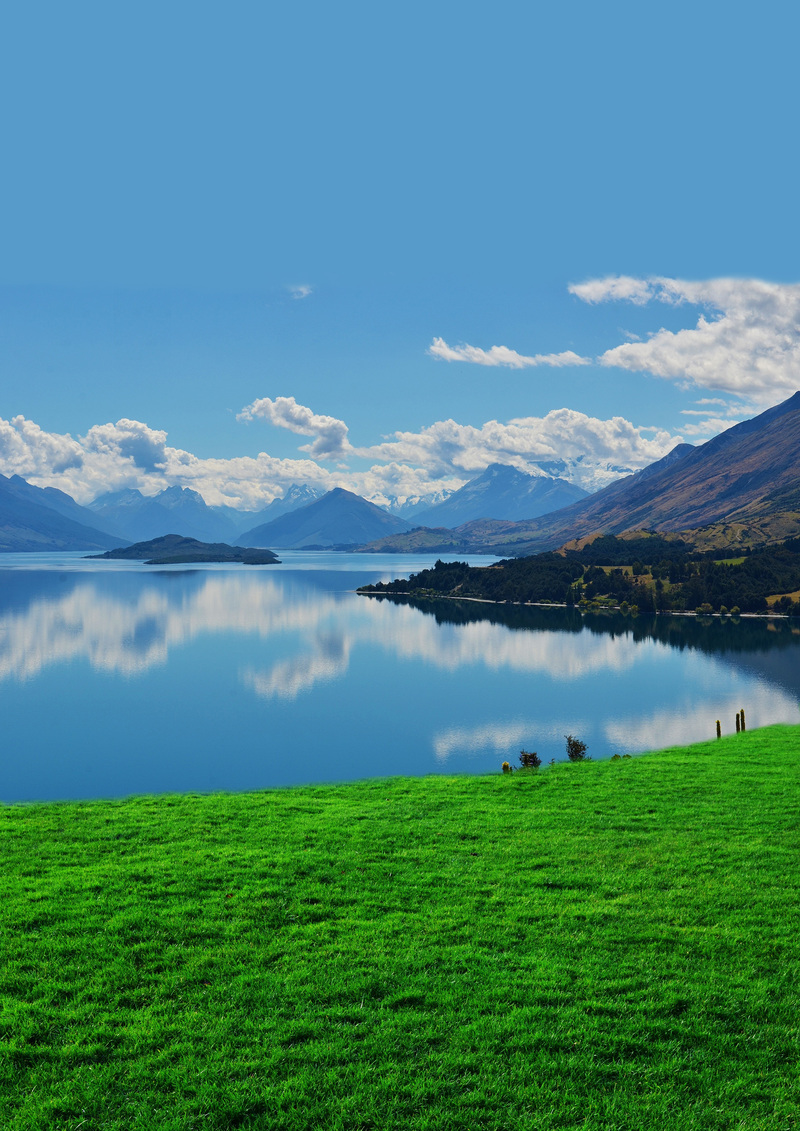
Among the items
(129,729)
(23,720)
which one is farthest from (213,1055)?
(23,720)

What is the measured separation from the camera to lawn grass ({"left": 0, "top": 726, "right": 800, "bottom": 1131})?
9.27 metres

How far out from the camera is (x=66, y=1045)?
1013cm

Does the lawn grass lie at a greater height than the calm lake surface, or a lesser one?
greater

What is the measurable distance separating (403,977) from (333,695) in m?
64.7

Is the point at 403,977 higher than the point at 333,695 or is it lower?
higher

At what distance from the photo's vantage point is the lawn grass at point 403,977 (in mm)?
9266

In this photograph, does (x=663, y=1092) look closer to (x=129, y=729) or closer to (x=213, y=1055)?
(x=213, y=1055)

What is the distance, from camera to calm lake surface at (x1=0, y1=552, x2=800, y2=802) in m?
Result: 49.4

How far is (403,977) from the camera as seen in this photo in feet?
39.4

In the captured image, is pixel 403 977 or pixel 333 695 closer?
pixel 403 977

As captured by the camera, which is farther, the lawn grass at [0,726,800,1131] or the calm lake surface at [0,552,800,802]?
the calm lake surface at [0,552,800,802]

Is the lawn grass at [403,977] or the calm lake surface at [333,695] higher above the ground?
the lawn grass at [403,977]

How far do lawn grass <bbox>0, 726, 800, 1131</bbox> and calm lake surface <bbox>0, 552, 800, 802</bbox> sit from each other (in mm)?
26933

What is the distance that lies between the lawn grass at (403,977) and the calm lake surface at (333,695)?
26933mm
